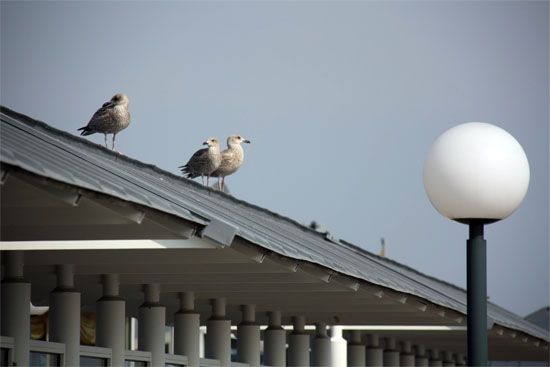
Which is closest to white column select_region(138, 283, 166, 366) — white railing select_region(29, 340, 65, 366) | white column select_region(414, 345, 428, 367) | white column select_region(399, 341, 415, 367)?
white railing select_region(29, 340, 65, 366)

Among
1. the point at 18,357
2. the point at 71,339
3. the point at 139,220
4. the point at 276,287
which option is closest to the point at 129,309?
the point at 276,287

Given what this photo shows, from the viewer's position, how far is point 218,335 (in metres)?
17.9

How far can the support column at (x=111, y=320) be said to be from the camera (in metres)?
14.3

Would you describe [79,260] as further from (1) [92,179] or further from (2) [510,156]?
(2) [510,156]

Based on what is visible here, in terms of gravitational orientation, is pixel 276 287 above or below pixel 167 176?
below

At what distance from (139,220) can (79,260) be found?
12.2 ft

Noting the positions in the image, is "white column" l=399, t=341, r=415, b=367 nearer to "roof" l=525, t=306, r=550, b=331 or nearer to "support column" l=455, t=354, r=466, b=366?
"support column" l=455, t=354, r=466, b=366

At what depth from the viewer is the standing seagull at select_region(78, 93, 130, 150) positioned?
61.7 feet

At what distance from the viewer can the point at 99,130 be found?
1902 cm

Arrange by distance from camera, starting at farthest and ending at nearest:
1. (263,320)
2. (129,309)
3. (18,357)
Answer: (263,320) → (129,309) → (18,357)

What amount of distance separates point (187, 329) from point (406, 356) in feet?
38.7

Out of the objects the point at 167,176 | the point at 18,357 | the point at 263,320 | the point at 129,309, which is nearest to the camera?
the point at 18,357

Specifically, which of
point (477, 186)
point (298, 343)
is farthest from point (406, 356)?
point (477, 186)

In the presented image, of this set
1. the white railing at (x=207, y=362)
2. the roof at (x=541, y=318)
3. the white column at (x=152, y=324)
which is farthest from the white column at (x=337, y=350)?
the roof at (x=541, y=318)
